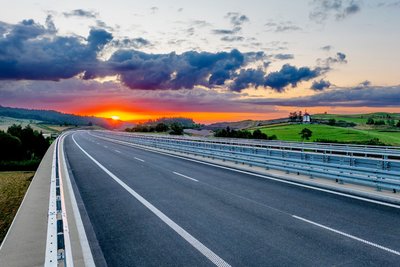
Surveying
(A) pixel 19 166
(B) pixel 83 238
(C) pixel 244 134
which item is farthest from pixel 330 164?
(C) pixel 244 134

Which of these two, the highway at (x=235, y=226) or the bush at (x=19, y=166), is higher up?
the highway at (x=235, y=226)

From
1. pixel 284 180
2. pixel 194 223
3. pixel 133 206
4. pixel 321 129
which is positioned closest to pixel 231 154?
pixel 284 180

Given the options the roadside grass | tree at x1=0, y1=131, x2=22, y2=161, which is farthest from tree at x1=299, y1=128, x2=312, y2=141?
the roadside grass

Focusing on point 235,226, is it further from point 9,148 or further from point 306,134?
point 306,134

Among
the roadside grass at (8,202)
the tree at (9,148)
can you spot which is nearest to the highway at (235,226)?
the roadside grass at (8,202)

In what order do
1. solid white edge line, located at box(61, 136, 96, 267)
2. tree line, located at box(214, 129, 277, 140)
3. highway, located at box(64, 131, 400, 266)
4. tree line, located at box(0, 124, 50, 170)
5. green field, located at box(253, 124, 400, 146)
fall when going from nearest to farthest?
solid white edge line, located at box(61, 136, 96, 267)
highway, located at box(64, 131, 400, 266)
tree line, located at box(0, 124, 50, 170)
green field, located at box(253, 124, 400, 146)
tree line, located at box(214, 129, 277, 140)

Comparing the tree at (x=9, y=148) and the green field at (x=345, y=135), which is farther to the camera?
the green field at (x=345, y=135)

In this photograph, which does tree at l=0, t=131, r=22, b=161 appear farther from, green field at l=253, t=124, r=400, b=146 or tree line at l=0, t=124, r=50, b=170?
green field at l=253, t=124, r=400, b=146

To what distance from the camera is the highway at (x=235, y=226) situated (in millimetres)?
6668

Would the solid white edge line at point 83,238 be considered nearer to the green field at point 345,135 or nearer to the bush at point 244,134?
the bush at point 244,134

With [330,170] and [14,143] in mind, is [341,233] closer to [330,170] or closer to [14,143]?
[330,170]

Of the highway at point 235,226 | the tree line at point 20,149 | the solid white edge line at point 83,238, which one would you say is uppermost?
the solid white edge line at point 83,238

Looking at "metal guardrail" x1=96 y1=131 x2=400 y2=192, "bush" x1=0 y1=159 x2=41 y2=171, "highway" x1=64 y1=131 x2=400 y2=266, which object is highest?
"metal guardrail" x1=96 y1=131 x2=400 y2=192

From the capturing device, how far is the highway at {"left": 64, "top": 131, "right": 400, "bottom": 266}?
6.67 meters
